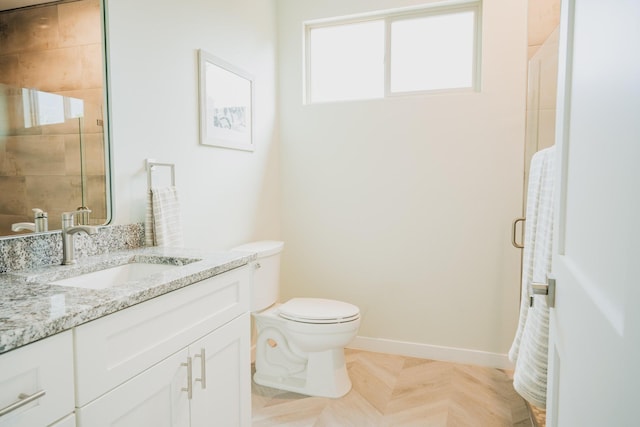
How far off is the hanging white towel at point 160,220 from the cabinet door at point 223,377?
1.61ft

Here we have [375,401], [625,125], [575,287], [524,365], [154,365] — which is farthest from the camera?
[375,401]

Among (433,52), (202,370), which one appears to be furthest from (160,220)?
(433,52)

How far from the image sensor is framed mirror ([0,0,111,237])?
1.17 meters

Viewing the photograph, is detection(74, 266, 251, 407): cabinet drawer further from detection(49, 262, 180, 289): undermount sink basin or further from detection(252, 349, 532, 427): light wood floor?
detection(252, 349, 532, 427): light wood floor

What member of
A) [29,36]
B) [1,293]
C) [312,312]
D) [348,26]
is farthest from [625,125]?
[348,26]

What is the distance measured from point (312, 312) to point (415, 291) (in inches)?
33.8

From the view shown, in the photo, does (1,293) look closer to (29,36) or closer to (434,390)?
(29,36)

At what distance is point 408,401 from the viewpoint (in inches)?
83.1

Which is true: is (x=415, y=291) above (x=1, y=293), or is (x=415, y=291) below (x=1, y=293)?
below

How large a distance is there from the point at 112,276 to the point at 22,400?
0.70 metres

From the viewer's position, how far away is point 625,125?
1.50 feet

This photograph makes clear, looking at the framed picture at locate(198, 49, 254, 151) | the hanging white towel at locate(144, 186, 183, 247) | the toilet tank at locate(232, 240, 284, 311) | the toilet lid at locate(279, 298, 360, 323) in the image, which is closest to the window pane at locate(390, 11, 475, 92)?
the framed picture at locate(198, 49, 254, 151)

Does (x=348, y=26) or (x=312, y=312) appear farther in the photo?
(x=348, y=26)

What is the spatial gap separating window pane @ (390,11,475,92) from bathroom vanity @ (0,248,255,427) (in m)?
1.86
